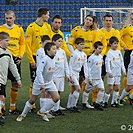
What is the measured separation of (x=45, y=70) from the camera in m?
7.71

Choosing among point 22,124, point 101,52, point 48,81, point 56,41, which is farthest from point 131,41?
point 22,124

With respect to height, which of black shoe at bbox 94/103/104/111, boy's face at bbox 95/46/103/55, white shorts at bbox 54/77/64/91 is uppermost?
boy's face at bbox 95/46/103/55

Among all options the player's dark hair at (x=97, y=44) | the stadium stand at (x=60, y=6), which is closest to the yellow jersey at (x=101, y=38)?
the player's dark hair at (x=97, y=44)

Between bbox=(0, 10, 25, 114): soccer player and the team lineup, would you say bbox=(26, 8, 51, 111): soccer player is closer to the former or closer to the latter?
the team lineup

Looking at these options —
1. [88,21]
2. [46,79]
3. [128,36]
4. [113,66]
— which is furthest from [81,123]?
[128,36]

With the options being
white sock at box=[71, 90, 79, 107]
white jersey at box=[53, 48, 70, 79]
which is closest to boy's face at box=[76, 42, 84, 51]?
white jersey at box=[53, 48, 70, 79]

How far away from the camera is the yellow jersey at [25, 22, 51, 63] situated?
8.68 meters

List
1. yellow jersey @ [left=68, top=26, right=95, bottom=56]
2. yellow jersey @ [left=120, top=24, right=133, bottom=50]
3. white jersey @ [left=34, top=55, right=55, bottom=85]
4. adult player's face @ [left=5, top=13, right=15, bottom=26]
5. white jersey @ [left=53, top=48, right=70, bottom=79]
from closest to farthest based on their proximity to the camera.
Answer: white jersey @ [left=34, top=55, right=55, bottom=85] < adult player's face @ [left=5, top=13, right=15, bottom=26] < white jersey @ [left=53, top=48, right=70, bottom=79] < yellow jersey @ [left=68, top=26, right=95, bottom=56] < yellow jersey @ [left=120, top=24, right=133, bottom=50]

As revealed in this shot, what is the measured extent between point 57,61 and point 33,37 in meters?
0.69

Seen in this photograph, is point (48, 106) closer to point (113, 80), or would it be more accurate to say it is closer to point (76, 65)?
point (76, 65)

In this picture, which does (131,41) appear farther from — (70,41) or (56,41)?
(56,41)

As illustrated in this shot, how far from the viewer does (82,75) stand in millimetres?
9508

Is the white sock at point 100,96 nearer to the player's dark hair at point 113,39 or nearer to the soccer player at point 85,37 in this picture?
the soccer player at point 85,37

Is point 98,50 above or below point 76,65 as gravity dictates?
above
